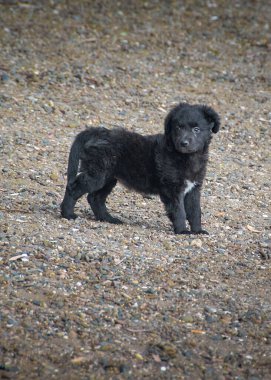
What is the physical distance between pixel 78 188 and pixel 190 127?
131 centimetres

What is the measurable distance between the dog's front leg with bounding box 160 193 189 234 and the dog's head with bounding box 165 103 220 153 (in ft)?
1.61

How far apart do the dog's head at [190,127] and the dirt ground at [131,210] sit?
3.00ft

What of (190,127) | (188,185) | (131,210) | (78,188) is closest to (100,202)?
(78,188)

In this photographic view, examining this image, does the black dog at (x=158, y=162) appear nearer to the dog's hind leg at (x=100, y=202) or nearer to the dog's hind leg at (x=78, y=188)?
the dog's hind leg at (x=78, y=188)

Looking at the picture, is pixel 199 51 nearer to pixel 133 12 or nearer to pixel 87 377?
pixel 133 12

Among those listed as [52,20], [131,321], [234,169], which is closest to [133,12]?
[52,20]

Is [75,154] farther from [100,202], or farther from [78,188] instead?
[100,202]

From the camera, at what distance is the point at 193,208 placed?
861 centimetres

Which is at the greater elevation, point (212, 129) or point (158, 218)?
point (212, 129)

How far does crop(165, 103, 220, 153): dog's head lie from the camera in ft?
27.3

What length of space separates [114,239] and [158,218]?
1333mm

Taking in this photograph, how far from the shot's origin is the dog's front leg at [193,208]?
28.1 feet

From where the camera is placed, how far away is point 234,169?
10.7 meters

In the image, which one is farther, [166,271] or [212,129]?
[212,129]
